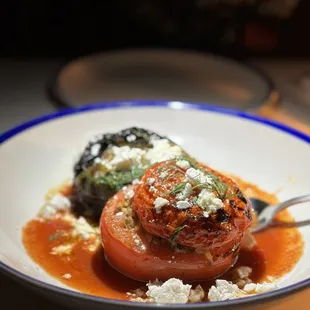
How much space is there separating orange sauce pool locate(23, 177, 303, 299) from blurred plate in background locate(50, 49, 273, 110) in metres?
0.70

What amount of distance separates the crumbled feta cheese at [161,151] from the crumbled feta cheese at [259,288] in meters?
0.33

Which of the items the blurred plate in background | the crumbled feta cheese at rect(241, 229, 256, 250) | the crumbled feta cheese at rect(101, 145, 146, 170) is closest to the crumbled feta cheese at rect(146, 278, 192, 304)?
the crumbled feta cheese at rect(241, 229, 256, 250)

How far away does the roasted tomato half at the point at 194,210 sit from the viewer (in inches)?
41.1

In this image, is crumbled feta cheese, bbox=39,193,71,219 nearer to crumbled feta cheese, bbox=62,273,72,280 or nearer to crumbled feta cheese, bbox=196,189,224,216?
crumbled feta cheese, bbox=62,273,72,280

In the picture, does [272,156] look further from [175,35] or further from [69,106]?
[175,35]

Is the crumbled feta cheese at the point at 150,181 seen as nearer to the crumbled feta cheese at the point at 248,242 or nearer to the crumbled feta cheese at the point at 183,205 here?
the crumbled feta cheese at the point at 183,205

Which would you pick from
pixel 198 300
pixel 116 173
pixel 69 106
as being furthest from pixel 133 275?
pixel 69 106

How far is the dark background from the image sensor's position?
2.53 meters

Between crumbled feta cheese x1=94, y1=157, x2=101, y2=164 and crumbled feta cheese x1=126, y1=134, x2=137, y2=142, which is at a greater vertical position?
crumbled feta cheese x1=126, y1=134, x2=137, y2=142

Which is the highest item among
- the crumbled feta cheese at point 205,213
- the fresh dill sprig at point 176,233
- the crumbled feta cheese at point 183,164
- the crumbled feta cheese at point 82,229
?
the crumbled feta cheese at point 183,164

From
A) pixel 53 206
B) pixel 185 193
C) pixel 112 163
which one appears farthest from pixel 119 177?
pixel 185 193

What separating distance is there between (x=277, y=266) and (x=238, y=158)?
0.42 meters

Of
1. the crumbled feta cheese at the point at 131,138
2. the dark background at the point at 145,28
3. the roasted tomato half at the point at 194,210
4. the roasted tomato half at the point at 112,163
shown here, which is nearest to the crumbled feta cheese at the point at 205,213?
the roasted tomato half at the point at 194,210

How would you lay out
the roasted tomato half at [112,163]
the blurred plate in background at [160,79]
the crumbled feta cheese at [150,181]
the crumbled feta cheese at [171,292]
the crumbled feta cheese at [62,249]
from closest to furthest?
the crumbled feta cheese at [171,292] < the crumbled feta cheese at [150,181] < the crumbled feta cheese at [62,249] < the roasted tomato half at [112,163] < the blurred plate in background at [160,79]
